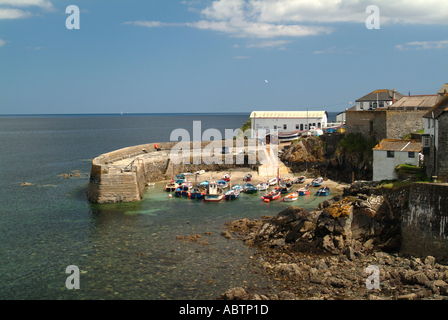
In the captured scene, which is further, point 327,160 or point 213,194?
point 327,160

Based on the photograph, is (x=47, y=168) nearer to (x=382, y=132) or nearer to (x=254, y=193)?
(x=254, y=193)


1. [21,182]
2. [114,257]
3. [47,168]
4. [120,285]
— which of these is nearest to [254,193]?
[114,257]

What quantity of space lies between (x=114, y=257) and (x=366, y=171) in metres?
30.8

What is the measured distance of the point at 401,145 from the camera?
35438 mm

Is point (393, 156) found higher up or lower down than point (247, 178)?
higher up

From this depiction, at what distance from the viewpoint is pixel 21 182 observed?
51.1 m

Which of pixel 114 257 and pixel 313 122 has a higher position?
pixel 313 122

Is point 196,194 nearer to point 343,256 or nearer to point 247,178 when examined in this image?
point 247,178

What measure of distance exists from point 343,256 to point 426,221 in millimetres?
5148

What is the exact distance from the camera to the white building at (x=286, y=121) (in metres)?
67.5

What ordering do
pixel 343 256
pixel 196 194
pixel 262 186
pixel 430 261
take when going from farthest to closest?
1. pixel 262 186
2. pixel 196 194
3. pixel 343 256
4. pixel 430 261

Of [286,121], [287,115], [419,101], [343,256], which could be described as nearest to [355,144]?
[419,101]

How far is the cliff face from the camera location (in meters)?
46.1

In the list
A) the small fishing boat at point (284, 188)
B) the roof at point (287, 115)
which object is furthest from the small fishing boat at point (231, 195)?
the roof at point (287, 115)
